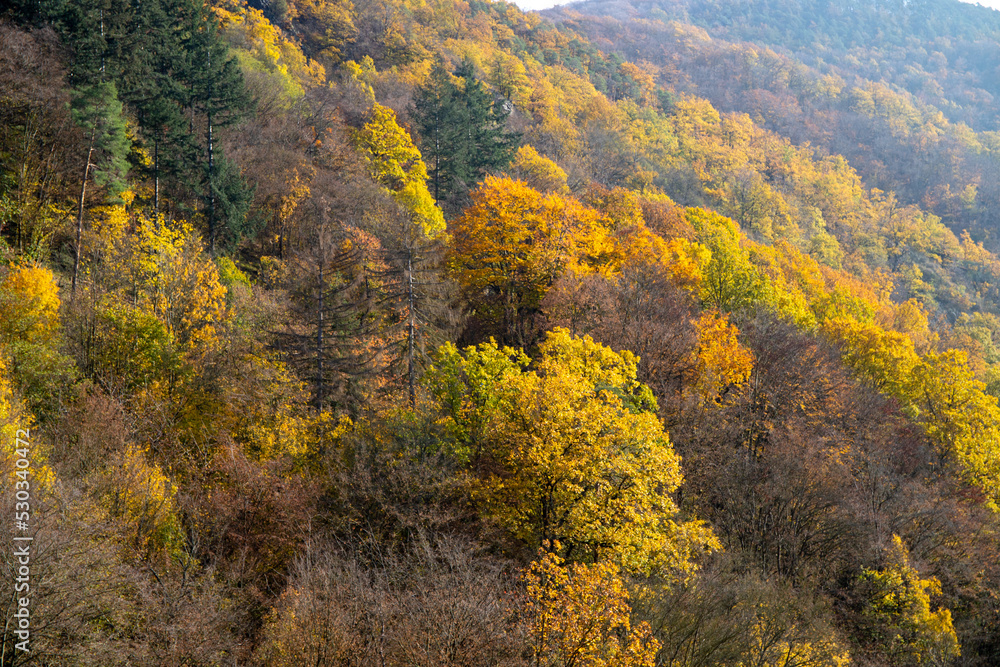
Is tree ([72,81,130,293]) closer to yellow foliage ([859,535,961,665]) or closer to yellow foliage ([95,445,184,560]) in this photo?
yellow foliage ([95,445,184,560])

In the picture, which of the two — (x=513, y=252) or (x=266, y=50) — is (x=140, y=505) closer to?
(x=513, y=252)

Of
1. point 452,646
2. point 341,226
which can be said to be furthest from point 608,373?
point 341,226

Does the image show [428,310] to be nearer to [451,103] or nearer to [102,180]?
[102,180]

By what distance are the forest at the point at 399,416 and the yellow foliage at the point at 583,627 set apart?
0.37 ft

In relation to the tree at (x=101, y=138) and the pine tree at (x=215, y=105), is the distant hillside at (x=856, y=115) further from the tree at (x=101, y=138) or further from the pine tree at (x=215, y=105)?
the tree at (x=101, y=138)

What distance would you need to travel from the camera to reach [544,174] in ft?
195

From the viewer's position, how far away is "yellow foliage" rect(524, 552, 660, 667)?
1484cm

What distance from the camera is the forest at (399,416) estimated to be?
16812 mm

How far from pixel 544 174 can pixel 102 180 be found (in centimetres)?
3909

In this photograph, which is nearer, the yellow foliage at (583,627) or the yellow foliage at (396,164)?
the yellow foliage at (583,627)

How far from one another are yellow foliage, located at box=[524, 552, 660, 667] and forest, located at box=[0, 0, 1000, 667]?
0.37 ft

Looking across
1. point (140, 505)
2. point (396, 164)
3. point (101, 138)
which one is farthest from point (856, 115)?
point (140, 505)

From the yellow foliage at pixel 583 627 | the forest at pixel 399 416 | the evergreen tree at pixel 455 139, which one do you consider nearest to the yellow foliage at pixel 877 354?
the forest at pixel 399 416

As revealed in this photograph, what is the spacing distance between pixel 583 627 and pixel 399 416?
38.2 ft
